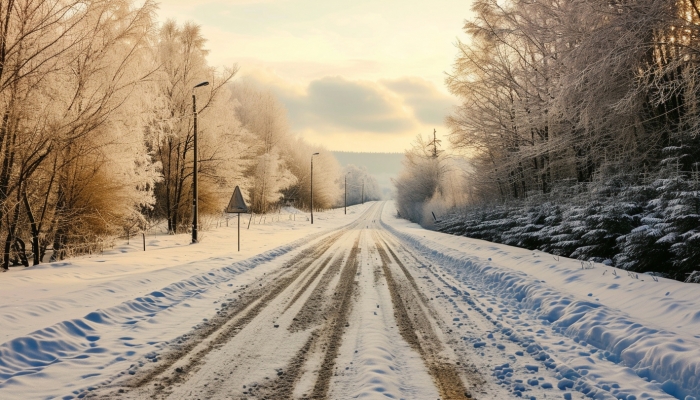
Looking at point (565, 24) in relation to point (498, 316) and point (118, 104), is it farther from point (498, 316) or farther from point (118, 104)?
point (118, 104)

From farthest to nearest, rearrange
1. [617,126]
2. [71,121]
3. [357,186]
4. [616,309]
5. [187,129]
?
[357,186]
[187,129]
[617,126]
[71,121]
[616,309]

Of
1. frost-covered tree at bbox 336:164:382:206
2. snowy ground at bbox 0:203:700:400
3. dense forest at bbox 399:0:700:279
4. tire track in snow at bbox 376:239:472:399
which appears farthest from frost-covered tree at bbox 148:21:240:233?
frost-covered tree at bbox 336:164:382:206

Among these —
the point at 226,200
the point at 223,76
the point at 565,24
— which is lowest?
the point at 226,200

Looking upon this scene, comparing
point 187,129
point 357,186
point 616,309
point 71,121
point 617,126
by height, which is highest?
point 357,186

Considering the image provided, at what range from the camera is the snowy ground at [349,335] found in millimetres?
4066

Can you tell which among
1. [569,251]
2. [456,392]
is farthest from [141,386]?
[569,251]

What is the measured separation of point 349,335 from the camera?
18.6ft

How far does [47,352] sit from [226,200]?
2231cm

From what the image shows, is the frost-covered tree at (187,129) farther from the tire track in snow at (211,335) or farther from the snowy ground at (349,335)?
the tire track in snow at (211,335)

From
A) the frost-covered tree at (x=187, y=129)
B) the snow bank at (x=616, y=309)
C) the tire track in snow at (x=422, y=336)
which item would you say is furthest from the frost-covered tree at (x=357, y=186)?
the tire track in snow at (x=422, y=336)

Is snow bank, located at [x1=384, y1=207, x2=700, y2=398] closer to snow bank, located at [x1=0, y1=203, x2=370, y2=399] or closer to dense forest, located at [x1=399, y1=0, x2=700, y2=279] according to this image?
dense forest, located at [x1=399, y1=0, x2=700, y2=279]

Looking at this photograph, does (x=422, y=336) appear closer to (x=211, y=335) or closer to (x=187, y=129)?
(x=211, y=335)

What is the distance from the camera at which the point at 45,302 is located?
7129 millimetres

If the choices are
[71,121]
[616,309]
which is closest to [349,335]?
[616,309]
